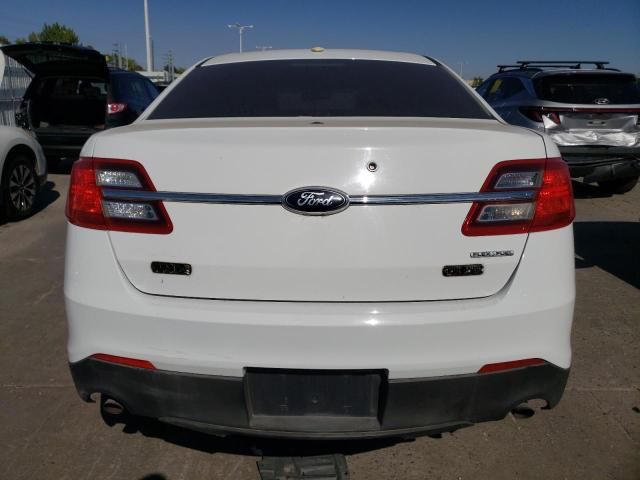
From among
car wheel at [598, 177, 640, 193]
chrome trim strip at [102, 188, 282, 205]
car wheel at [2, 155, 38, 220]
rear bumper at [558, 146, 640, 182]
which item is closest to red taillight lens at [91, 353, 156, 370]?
chrome trim strip at [102, 188, 282, 205]

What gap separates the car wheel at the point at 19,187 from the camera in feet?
19.5

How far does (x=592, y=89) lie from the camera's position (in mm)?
7051

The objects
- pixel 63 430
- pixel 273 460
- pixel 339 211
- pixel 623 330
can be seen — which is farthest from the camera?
pixel 623 330

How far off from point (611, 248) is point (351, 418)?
4.59 metres

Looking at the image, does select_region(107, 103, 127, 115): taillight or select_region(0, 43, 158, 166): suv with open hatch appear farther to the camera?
select_region(107, 103, 127, 115): taillight

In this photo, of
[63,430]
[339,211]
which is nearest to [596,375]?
[339,211]

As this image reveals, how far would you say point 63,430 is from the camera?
8.22ft

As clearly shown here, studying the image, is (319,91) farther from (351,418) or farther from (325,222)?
(351,418)

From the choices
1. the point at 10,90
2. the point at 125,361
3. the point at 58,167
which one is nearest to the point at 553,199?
the point at 125,361

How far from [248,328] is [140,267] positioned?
41 cm

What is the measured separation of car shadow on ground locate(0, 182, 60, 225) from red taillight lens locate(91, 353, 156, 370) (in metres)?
5.14

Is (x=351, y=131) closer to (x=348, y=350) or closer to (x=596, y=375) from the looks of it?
(x=348, y=350)

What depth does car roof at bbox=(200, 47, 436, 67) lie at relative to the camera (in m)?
2.86

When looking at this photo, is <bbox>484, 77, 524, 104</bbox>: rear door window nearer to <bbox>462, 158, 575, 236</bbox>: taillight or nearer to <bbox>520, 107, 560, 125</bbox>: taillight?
<bbox>520, 107, 560, 125</bbox>: taillight
